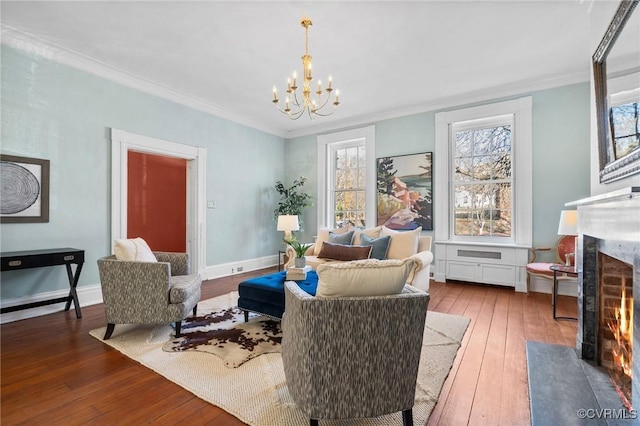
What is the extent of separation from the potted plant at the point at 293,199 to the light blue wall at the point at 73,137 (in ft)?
4.93

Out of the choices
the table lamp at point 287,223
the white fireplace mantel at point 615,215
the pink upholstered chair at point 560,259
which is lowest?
the pink upholstered chair at point 560,259

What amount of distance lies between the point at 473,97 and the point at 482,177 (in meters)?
1.25

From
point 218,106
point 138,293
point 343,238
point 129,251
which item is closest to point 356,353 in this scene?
point 138,293

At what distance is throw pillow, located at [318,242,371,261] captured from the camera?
394cm

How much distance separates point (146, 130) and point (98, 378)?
10.8 ft

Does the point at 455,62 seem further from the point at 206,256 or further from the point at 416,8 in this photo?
the point at 206,256

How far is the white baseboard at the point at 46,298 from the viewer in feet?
10.2

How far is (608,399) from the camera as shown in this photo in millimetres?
1696

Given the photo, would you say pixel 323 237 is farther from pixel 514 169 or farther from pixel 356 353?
pixel 356 353

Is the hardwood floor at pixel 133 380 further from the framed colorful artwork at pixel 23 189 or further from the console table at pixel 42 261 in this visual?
the framed colorful artwork at pixel 23 189

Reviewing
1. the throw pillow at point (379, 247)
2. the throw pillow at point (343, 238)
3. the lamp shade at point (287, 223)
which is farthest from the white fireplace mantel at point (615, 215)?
the lamp shade at point (287, 223)

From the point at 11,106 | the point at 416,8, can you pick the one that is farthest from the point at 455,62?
the point at 11,106

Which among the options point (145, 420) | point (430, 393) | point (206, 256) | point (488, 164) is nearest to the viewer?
point (145, 420)

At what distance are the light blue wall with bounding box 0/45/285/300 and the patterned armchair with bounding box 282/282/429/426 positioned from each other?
137 inches
